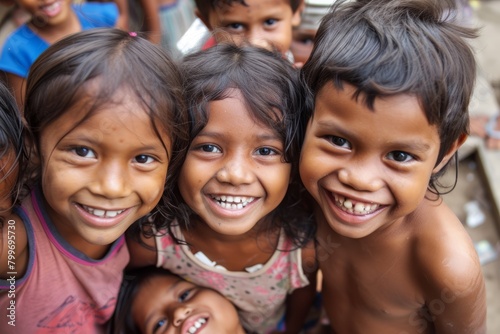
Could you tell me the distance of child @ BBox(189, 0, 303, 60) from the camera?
87.0 inches

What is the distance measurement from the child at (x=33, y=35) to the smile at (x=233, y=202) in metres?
1.21

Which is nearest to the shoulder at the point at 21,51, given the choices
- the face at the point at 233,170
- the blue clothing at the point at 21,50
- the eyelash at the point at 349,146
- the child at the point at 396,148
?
the blue clothing at the point at 21,50

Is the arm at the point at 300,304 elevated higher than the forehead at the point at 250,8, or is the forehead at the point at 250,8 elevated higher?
the forehead at the point at 250,8

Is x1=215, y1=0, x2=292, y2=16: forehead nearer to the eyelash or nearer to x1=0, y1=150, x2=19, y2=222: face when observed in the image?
the eyelash

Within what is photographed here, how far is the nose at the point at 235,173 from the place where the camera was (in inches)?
59.9

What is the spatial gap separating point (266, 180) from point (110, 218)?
45 centimetres

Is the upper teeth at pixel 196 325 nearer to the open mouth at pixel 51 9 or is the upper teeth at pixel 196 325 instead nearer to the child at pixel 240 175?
the child at pixel 240 175

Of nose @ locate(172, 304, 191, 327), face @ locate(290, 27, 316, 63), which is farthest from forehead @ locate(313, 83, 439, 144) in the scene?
face @ locate(290, 27, 316, 63)

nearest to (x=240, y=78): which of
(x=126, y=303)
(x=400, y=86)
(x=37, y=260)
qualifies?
(x=400, y=86)

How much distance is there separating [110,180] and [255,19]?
1.13m

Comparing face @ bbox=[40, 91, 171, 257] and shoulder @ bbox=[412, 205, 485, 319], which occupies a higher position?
face @ bbox=[40, 91, 171, 257]

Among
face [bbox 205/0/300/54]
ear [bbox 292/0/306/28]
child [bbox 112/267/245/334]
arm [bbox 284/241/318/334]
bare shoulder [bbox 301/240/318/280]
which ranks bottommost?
arm [bbox 284/241/318/334]

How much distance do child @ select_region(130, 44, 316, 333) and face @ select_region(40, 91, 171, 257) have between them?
14 centimetres

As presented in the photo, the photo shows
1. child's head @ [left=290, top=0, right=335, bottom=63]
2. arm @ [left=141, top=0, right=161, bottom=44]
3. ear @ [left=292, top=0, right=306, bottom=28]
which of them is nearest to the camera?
ear @ [left=292, top=0, right=306, bottom=28]
